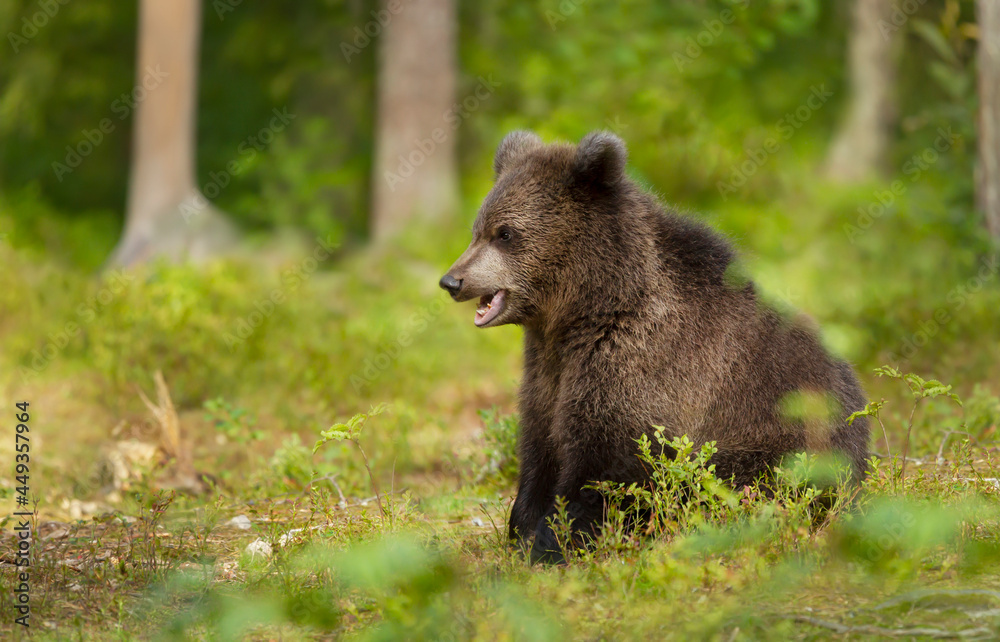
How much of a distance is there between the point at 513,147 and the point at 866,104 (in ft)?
38.7

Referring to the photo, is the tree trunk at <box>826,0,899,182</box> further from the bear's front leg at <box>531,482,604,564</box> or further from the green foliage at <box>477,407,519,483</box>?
the bear's front leg at <box>531,482,604,564</box>

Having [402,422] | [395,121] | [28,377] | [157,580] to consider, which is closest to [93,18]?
[395,121]

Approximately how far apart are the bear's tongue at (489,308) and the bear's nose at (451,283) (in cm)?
17

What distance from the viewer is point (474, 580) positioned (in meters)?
3.90

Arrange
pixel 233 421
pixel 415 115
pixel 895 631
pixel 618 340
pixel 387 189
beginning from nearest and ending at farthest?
pixel 895 631, pixel 618 340, pixel 233 421, pixel 415 115, pixel 387 189

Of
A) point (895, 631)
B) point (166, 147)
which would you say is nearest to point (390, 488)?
point (895, 631)

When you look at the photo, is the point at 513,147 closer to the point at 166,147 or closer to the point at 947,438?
the point at 947,438

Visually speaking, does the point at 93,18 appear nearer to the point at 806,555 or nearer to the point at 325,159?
the point at 325,159

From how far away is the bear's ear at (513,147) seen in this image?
5.08 metres

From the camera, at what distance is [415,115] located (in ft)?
43.4

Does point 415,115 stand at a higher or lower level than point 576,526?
higher

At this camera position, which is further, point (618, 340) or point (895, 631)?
point (618, 340)

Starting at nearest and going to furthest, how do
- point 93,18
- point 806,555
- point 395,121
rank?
point 806,555 < point 395,121 < point 93,18

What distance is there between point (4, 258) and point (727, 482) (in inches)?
334
